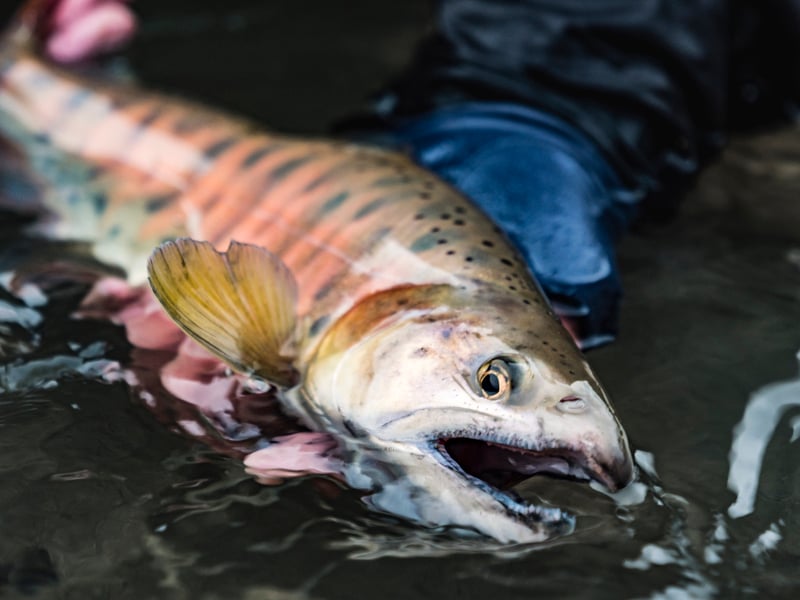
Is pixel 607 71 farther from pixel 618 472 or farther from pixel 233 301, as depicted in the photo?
pixel 618 472

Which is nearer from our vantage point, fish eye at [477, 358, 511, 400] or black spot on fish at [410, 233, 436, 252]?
fish eye at [477, 358, 511, 400]

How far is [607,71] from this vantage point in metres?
2.79

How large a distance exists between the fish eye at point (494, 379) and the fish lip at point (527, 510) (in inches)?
5.3

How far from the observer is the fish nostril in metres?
1.56

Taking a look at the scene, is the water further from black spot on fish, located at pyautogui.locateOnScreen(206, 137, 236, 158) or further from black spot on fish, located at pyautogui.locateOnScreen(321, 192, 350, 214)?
black spot on fish, located at pyautogui.locateOnScreen(321, 192, 350, 214)

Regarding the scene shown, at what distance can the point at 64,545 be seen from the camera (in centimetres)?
156

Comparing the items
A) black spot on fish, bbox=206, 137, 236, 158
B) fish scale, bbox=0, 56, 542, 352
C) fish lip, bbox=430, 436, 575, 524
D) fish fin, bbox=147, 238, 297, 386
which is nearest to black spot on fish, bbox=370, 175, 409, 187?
fish scale, bbox=0, 56, 542, 352

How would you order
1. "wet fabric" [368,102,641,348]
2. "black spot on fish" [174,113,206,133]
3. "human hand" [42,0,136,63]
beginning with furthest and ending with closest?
"human hand" [42,0,136,63] → "black spot on fish" [174,113,206,133] → "wet fabric" [368,102,641,348]

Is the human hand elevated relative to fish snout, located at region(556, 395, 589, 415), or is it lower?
elevated

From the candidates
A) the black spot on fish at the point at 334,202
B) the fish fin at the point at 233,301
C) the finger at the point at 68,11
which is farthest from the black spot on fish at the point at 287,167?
the finger at the point at 68,11

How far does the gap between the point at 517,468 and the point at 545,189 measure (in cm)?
83

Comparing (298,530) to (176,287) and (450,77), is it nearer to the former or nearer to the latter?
(176,287)

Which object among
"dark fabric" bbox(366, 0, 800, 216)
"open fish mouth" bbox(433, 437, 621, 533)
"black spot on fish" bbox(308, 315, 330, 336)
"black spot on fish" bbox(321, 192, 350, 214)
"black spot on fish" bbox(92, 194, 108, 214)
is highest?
"dark fabric" bbox(366, 0, 800, 216)

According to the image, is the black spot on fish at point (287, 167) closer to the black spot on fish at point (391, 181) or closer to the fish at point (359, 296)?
the fish at point (359, 296)
